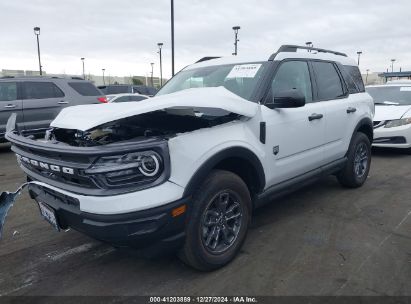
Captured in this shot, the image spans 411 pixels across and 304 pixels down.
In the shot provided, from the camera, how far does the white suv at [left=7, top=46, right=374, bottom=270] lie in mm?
2535

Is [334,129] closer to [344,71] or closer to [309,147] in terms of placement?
[309,147]

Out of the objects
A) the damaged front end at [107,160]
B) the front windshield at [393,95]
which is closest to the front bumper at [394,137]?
the front windshield at [393,95]

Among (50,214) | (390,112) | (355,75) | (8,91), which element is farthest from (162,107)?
(8,91)

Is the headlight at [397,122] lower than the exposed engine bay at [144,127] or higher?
lower

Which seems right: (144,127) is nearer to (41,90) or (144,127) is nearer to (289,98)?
(289,98)

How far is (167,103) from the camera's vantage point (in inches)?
105

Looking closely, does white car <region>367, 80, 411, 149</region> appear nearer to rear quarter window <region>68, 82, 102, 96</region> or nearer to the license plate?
the license plate

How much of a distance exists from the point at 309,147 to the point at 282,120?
0.67m

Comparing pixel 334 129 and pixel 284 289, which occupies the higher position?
pixel 334 129

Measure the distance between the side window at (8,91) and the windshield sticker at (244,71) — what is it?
22.8 feet

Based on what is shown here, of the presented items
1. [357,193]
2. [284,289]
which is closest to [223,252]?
[284,289]

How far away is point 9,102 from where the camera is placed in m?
8.84

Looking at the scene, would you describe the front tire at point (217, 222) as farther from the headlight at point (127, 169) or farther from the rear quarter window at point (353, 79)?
the rear quarter window at point (353, 79)

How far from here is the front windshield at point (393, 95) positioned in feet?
28.7
